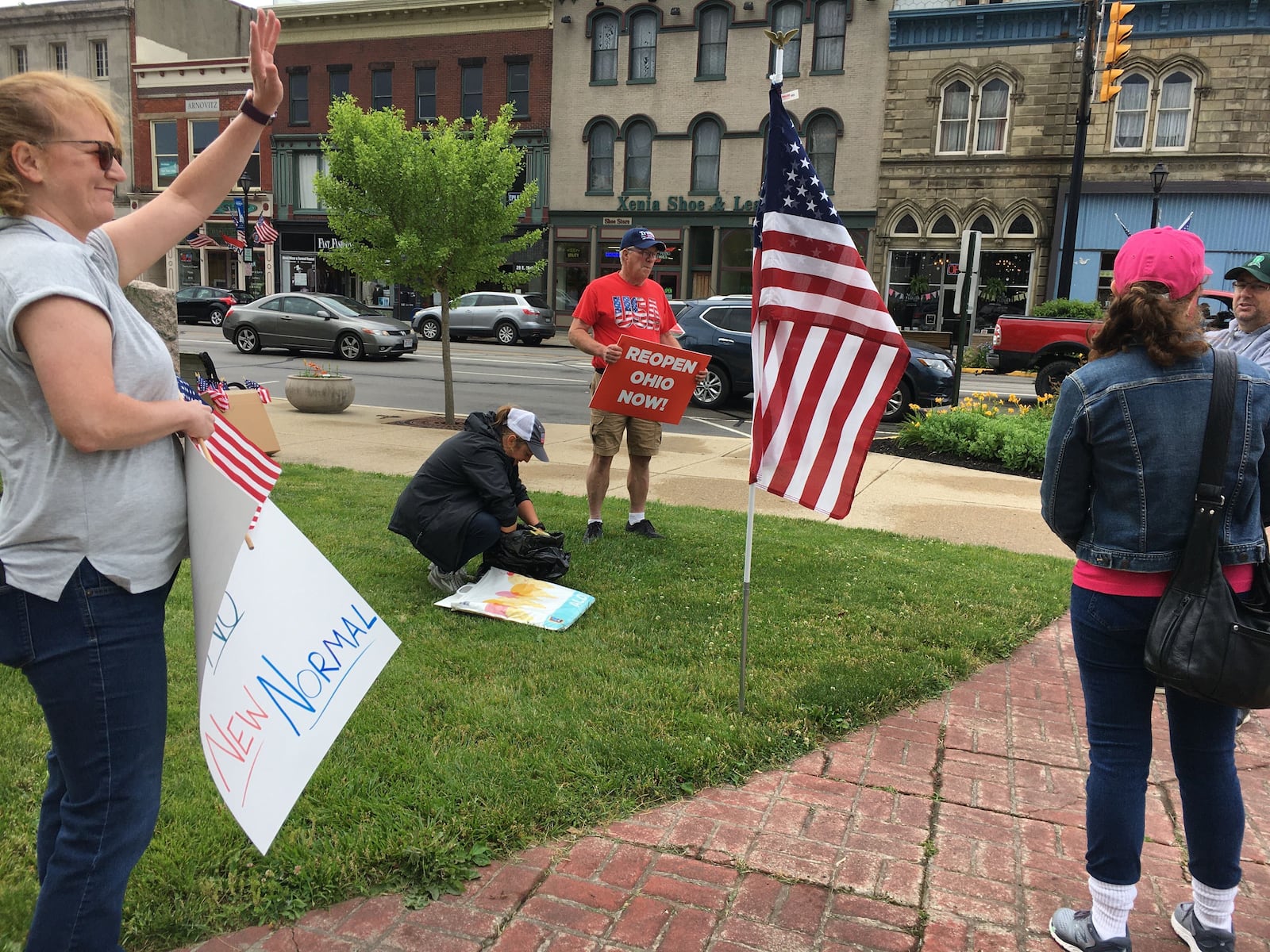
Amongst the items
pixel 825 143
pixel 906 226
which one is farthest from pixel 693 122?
pixel 906 226

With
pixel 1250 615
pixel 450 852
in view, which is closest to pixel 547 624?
pixel 450 852

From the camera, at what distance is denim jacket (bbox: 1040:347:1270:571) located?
2266 millimetres

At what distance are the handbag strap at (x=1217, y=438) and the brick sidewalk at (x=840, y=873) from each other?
4.05ft

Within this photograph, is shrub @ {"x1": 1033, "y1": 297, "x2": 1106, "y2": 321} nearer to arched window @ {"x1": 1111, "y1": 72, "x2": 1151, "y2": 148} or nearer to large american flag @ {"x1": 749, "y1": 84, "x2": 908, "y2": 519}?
arched window @ {"x1": 1111, "y1": 72, "x2": 1151, "y2": 148}

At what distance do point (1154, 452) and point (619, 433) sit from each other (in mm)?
4024

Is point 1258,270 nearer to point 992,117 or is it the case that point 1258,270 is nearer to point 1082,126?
point 1082,126

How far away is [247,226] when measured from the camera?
36.4 metres

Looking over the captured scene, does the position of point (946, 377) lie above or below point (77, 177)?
below

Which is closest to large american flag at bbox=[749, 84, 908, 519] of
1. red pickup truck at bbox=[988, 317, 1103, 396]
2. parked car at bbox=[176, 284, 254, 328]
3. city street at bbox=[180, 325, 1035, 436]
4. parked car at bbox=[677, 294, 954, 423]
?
city street at bbox=[180, 325, 1035, 436]

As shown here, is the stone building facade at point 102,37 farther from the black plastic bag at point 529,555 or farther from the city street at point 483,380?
the black plastic bag at point 529,555

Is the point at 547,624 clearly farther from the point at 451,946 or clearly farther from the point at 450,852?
the point at 451,946

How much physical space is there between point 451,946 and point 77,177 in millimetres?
1951

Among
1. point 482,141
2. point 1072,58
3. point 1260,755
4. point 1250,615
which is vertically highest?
point 1072,58

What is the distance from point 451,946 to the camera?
8.06 ft
